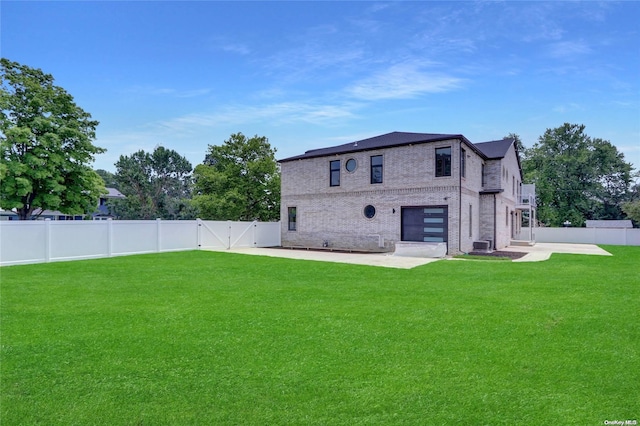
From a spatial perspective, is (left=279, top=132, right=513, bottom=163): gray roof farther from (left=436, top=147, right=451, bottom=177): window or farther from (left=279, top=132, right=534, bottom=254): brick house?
(left=436, top=147, right=451, bottom=177): window

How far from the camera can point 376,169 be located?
1939 centimetres

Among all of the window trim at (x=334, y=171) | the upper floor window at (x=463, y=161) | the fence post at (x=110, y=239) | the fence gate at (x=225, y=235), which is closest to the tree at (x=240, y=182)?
the fence gate at (x=225, y=235)

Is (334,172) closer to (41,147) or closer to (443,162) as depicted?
(443,162)

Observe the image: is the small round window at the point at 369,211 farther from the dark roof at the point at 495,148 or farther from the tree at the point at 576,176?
the tree at the point at 576,176

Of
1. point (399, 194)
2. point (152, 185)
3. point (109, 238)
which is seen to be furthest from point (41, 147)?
point (399, 194)

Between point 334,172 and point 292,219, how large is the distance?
435 cm

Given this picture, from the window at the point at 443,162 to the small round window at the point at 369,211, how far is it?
3768mm

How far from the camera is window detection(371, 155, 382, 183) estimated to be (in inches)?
758

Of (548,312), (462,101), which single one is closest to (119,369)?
(548,312)

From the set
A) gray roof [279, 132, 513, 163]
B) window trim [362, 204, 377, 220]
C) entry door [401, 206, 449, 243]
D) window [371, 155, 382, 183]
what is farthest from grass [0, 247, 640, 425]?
window [371, 155, 382, 183]

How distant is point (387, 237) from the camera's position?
61.5ft

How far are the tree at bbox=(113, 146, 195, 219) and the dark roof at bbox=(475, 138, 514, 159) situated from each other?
3020 cm

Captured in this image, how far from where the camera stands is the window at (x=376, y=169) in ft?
63.2

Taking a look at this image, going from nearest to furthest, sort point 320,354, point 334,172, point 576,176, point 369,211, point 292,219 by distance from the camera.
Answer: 1. point 320,354
2. point 369,211
3. point 334,172
4. point 292,219
5. point 576,176
